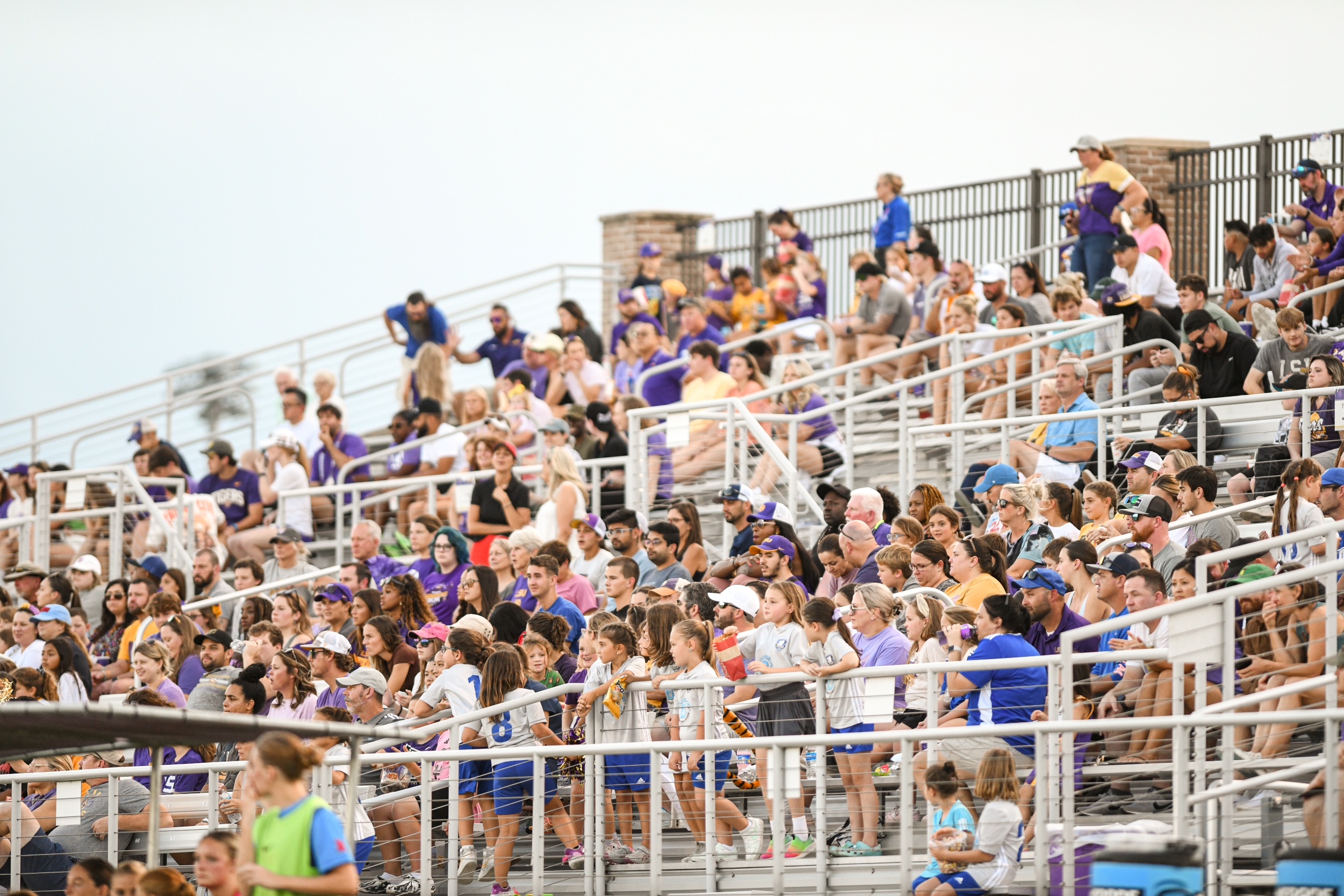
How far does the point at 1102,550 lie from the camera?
1020 centimetres

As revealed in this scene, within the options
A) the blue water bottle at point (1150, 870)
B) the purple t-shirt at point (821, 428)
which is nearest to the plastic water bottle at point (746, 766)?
the blue water bottle at point (1150, 870)

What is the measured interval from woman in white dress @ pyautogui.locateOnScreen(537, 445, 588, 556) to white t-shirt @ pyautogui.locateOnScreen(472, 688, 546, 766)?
3.56 metres

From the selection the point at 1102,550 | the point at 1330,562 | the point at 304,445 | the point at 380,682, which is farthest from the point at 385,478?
the point at 1330,562

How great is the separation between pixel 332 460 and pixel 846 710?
9.25m

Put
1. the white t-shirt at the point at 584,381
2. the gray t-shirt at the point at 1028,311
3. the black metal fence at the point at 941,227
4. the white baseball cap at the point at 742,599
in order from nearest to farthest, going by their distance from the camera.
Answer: the white baseball cap at the point at 742,599 → the gray t-shirt at the point at 1028,311 → the white t-shirt at the point at 584,381 → the black metal fence at the point at 941,227

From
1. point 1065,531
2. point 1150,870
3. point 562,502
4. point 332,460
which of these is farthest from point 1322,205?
point 1150,870

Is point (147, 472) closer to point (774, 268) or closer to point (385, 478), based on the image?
point (385, 478)

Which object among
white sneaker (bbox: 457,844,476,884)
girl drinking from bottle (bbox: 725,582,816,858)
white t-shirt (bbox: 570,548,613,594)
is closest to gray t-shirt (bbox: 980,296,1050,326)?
white t-shirt (bbox: 570,548,613,594)

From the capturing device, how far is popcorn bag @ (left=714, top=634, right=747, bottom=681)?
966 centimetres

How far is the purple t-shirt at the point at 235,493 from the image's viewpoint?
16.5 metres

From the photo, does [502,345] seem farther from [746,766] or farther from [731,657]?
[746,766]

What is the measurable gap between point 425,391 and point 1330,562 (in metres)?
11.9

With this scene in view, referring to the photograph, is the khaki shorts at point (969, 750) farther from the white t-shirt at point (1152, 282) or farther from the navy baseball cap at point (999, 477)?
the white t-shirt at point (1152, 282)

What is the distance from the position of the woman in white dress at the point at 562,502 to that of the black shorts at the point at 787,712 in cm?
383
